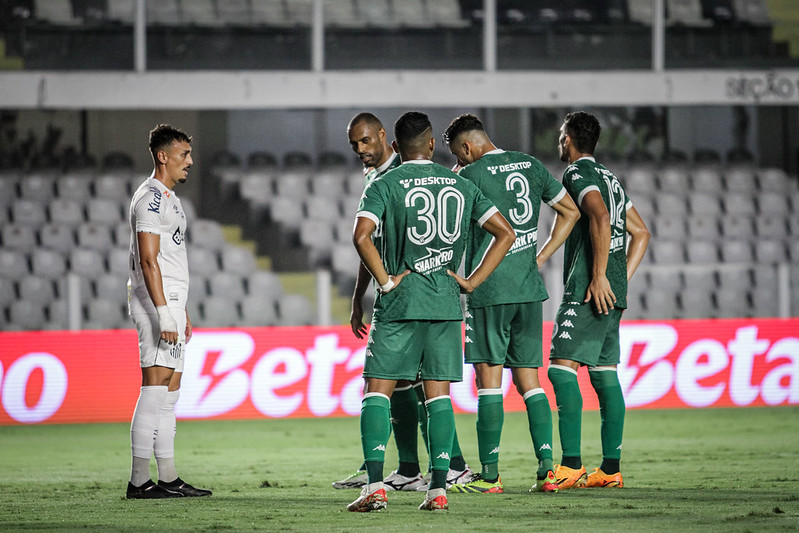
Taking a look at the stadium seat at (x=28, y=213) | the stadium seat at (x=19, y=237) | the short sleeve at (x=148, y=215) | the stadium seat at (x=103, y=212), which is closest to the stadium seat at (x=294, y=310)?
the stadium seat at (x=103, y=212)

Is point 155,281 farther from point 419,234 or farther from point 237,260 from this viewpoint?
point 237,260

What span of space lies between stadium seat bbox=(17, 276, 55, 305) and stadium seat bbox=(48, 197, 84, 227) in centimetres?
203

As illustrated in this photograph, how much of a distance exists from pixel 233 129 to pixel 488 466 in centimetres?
1167

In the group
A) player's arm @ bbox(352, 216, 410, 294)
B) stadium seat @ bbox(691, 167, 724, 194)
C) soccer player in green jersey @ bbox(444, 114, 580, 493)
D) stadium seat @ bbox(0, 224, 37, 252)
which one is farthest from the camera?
stadium seat @ bbox(691, 167, 724, 194)

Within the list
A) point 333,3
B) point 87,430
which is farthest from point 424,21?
point 87,430

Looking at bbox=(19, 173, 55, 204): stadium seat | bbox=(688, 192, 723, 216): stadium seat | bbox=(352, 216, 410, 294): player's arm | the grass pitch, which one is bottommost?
the grass pitch

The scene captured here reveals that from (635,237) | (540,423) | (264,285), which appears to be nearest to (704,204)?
(264,285)

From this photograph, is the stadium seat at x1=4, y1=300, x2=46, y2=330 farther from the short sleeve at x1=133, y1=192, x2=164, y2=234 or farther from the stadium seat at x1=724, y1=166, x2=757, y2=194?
the stadium seat at x1=724, y1=166, x2=757, y2=194

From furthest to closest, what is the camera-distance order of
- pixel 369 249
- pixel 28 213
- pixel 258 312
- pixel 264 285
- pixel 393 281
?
1. pixel 28 213
2. pixel 264 285
3. pixel 258 312
4. pixel 393 281
5. pixel 369 249

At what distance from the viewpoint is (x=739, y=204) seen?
15.3 m

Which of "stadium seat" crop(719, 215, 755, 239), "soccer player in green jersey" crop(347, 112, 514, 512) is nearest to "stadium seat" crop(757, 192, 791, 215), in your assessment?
"stadium seat" crop(719, 215, 755, 239)

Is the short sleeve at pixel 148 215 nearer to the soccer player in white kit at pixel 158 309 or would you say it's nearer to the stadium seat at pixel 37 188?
the soccer player in white kit at pixel 158 309

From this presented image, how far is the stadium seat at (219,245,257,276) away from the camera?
13367 mm

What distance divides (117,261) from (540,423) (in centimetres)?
852
